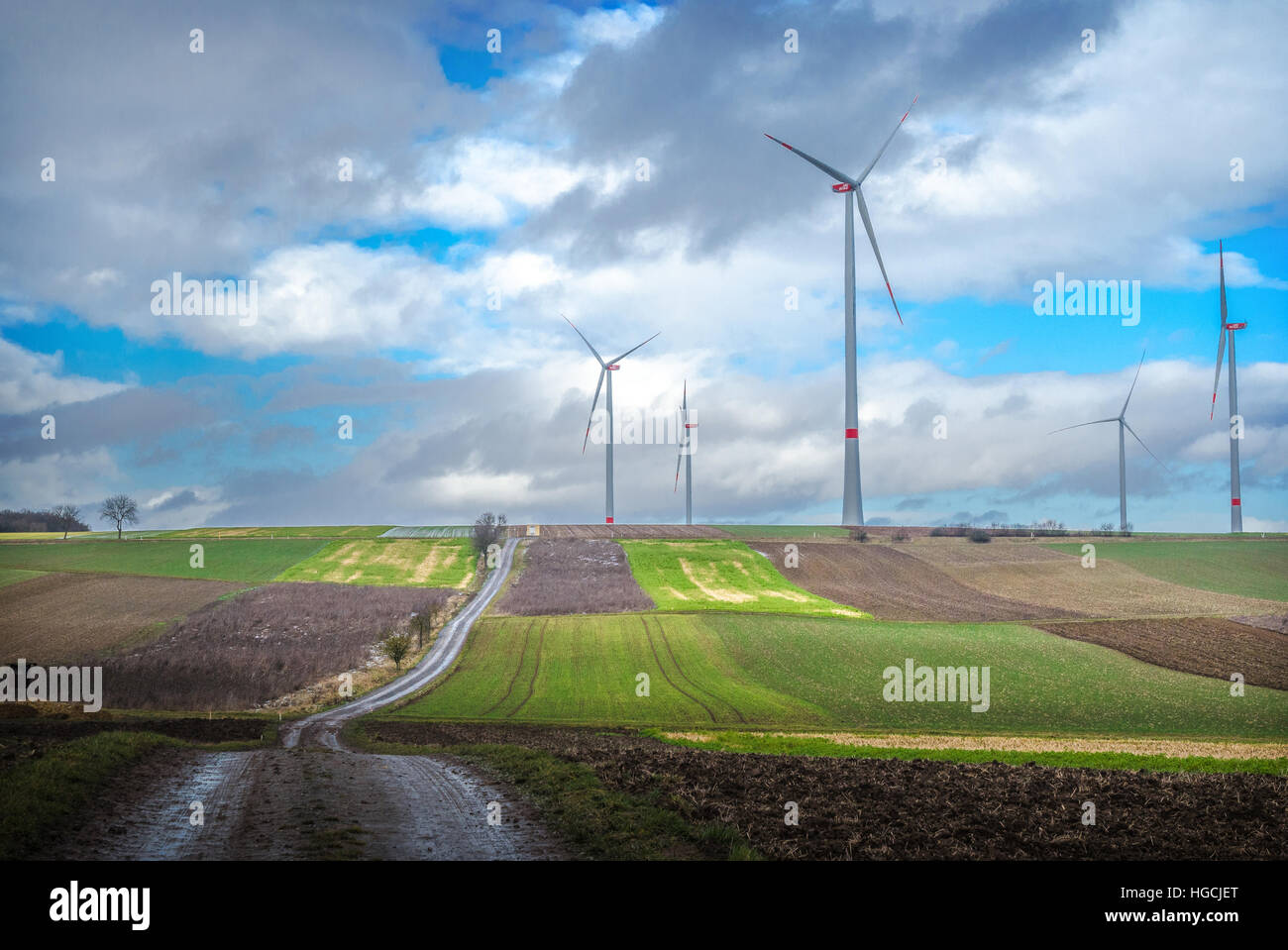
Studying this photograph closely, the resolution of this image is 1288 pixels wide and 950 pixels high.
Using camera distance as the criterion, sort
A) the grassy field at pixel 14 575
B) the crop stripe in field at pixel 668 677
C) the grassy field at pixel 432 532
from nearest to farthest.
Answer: the crop stripe in field at pixel 668 677 < the grassy field at pixel 14 575 < the grassy field at pixel 432 532

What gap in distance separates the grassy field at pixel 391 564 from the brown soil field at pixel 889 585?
40.1m

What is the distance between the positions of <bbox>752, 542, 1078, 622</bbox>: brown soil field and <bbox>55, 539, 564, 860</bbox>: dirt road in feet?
203

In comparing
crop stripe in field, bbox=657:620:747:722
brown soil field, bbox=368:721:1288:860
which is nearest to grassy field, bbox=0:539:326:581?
crop stripe in field, bbox=657:620:747:722

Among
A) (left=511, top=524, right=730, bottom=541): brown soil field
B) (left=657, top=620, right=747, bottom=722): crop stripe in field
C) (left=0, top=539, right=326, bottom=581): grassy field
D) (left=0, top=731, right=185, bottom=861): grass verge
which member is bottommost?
(left=657, top=620, right=747, bottom=722): crop stripe in field

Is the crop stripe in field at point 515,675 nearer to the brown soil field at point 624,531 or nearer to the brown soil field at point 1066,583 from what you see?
the brown soil field at point 624,531

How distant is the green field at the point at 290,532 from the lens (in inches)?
5221

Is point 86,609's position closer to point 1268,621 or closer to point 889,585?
point 889,585

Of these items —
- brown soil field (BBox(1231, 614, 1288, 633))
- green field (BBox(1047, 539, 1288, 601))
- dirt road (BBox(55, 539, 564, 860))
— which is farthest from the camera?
green field (BBox(1047, 539, 1288, 601))

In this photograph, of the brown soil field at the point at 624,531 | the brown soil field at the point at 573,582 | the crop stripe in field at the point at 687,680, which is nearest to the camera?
the crop stripe in field at the point at 687,680

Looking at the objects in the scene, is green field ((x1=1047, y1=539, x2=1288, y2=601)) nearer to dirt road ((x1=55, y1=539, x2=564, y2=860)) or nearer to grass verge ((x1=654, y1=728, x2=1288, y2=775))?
grass verge ((x1=654, y1=728, x2=1288, y2=775))

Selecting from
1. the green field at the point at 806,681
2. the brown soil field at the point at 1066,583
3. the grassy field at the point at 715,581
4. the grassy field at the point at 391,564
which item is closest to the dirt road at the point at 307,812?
the green field at the point at 806,681

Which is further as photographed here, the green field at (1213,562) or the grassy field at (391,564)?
the grassy field at (391,564)

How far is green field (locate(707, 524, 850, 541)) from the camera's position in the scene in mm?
130375
